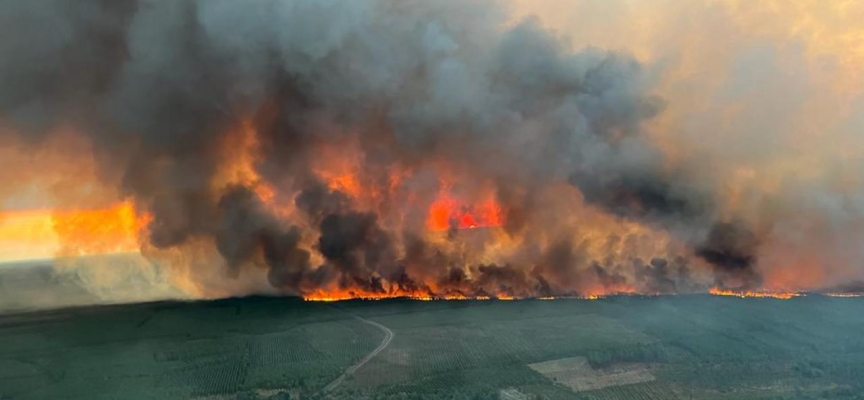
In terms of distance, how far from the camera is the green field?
39844 millimetres

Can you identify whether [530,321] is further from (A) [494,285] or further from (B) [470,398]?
(B) [470,398]

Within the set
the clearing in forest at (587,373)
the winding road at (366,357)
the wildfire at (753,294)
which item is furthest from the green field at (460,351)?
the wildfire at (753,294)

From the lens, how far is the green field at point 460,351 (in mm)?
39844

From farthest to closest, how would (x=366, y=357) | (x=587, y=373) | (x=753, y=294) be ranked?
(x=753, y=294), (x=366, y=357), (x=587, y=373)

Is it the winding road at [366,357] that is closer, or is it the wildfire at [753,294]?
the winding road at [366,357]

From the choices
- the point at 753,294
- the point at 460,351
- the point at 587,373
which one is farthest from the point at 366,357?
the point at 753,294

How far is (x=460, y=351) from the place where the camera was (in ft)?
155

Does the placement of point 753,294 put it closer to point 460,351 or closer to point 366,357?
point 460,351

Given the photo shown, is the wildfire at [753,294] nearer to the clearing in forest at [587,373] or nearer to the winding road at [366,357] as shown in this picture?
the clearing in forest at [587,373]

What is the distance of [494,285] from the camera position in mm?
65125

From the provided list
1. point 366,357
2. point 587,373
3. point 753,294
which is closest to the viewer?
point 587,373

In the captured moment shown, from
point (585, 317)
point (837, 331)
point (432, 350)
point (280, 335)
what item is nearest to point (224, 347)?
point (280, 335)

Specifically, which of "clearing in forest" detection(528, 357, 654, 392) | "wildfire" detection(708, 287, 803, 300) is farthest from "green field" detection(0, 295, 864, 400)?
"wildfire" detection(708, 287, 803, 300)

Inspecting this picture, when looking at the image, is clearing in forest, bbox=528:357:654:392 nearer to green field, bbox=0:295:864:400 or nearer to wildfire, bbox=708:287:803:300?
green field, bbox=0:295:864:400
